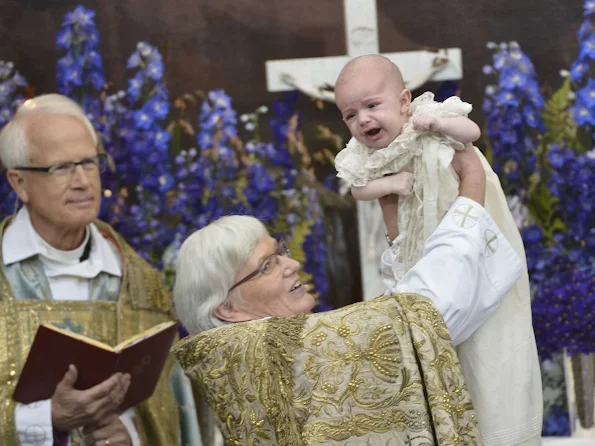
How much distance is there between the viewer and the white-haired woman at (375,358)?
8.88 feet

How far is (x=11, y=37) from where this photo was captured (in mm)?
5469

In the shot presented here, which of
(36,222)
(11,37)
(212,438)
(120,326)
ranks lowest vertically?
(212,438)

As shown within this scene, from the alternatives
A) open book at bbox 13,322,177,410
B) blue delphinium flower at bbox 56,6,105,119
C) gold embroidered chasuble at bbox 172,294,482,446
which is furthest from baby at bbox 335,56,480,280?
blue delphinium flower at bbox 56,6,105,119

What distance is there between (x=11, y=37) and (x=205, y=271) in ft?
9.00

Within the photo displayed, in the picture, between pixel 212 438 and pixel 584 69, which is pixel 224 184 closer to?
pixel 212 438

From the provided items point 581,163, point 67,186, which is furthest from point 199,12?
point 581,163

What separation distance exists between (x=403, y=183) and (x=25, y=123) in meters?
2.24

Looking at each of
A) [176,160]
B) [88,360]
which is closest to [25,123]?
[176,160]

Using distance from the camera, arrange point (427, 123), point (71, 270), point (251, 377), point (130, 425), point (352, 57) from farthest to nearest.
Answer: point (352, 57), point (71, 270), point (130, 425), point (427, 123), point (251, 377)

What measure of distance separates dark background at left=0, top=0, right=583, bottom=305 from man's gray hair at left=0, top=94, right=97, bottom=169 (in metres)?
0.51

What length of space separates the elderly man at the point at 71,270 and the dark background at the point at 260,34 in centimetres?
64

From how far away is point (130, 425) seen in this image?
4598 mm

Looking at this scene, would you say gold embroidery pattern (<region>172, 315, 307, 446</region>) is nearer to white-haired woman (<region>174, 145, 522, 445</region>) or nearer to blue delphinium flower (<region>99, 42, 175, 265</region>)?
white-haired woman (<region>174, 145, 522, 445</region>)

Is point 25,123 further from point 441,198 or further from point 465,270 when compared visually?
point 465,270
